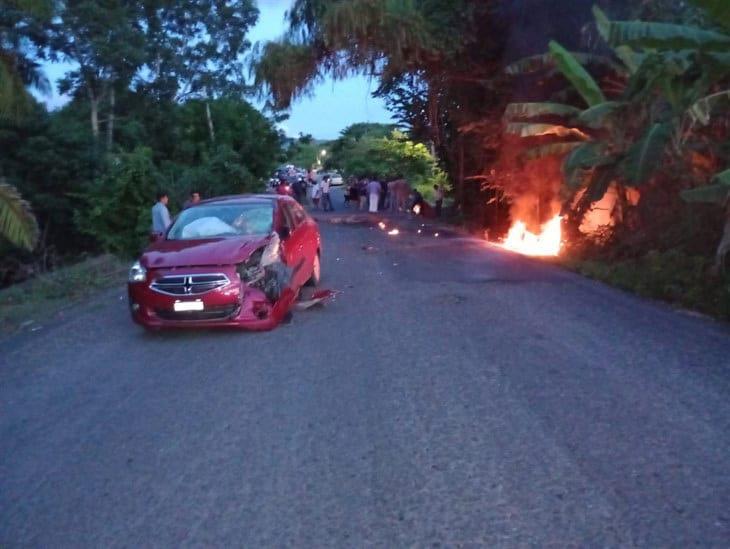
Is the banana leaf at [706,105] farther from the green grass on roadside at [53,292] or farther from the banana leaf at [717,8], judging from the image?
the green grass on roadside at [53,292]

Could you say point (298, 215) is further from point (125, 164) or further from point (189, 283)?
point (125, 164)

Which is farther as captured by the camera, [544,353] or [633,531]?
[544,353]

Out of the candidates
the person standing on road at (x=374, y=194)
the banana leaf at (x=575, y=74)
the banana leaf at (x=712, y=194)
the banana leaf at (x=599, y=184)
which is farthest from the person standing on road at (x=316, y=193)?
the banana leaf at (x=712, y=194)

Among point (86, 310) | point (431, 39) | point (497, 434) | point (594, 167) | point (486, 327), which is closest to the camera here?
point (497, 434)

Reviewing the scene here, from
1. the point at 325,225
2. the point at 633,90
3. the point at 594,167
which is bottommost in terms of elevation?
the point at 325,225

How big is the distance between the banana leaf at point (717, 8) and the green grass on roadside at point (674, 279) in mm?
3541

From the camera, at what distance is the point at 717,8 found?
35.3 feet

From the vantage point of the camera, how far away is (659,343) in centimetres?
997

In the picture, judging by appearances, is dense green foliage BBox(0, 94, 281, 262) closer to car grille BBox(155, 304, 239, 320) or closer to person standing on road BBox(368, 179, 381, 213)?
person standing on road BBox(368, 179, 381, 213)

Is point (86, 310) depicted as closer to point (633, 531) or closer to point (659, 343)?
point (659, 343)

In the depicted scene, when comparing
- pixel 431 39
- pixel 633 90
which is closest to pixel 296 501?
pixel 633 90

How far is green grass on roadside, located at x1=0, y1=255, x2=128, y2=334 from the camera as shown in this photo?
543 inches

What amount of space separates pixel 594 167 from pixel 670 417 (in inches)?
447

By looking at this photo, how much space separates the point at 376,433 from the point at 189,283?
14.9 ft
